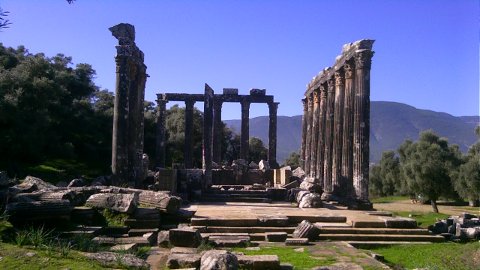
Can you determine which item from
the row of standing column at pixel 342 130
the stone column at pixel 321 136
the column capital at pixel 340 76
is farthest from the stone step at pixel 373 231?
the stone column at pixel 321 136

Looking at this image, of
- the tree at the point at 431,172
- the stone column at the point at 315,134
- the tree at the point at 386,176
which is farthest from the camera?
the tree at the point at 386,176

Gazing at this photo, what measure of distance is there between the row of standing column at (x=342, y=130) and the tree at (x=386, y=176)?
23128mm

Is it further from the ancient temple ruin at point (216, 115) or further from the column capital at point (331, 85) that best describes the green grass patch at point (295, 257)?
the ancient temple ruin at point (216, 115)

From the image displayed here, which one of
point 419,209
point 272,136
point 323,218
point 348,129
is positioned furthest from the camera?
point 272,136

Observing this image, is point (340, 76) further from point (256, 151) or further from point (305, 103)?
point (256, 151)

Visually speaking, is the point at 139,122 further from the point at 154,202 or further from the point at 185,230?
the point at 185,230

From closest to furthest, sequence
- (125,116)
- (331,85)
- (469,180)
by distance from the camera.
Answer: (125,116) → (331,85) → (469,180)

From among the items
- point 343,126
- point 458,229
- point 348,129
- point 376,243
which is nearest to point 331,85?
point 343,126

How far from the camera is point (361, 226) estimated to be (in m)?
16.1

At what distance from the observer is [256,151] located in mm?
61562

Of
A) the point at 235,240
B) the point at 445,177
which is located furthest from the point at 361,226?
the point at 445,177

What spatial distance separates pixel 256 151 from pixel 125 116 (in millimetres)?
39975

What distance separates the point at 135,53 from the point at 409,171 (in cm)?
2690

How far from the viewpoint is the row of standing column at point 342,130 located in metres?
22.8
